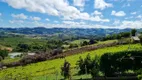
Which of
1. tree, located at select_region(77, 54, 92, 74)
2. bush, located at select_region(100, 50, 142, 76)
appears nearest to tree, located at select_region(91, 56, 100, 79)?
tree, located at select_region(77, 54, 92, 74)

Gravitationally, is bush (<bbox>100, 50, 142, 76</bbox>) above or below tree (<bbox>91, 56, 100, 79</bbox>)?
→ above

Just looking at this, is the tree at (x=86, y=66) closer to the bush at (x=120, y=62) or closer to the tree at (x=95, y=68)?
the tree at (x=95, y=68)

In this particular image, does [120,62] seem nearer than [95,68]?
Yes

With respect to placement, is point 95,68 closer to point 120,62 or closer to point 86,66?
point 120,62

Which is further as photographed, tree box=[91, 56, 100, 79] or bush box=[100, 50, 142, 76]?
tree box=[91, 56, 100, 79]

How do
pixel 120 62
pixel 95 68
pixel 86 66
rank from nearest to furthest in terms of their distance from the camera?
pixel 120 62, pixel 95 68, pixel 86 66

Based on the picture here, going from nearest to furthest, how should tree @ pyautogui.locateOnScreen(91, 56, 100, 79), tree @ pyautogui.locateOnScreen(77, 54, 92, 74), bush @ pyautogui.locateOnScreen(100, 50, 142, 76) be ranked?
bush @ pyautogui.locateOnScreen(100, 50, 142, 76), tree @ pyautogui.locateOnScreen(91, 56, 100, 79), tree @ pyautogui.locateOnScreen(77, 54, 92, 74)

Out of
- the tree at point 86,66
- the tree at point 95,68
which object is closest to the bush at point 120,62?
the tree at point 95,68

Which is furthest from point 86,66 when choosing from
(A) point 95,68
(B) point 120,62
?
(B) point 120,62

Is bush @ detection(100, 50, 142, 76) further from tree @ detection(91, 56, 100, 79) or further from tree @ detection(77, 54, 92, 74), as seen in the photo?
tree @ detection(77, 54, 92, 74)

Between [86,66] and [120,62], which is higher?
[120,62]

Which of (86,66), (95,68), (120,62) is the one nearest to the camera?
(120,62)

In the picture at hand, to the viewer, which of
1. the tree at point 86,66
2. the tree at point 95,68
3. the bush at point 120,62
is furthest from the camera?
the tree at point 86,66

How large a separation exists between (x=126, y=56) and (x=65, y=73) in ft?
39.4
